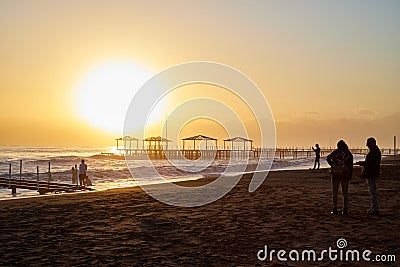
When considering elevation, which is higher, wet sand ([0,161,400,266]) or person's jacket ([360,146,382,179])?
person's jacket ([360,146,382,179])

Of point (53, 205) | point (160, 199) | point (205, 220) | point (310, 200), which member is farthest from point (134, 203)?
point (310, 200)

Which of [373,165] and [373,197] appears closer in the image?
[373,197]

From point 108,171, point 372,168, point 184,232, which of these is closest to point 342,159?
point 372,168

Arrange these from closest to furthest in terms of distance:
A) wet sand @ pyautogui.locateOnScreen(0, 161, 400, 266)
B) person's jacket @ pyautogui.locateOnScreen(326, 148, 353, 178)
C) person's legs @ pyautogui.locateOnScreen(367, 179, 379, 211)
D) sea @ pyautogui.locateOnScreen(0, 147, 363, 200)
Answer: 1. wet sand @ pyautogui.locateOnScreen(0, 161, 400, 266)
2. person's legs @ pyautogui.locateOnScreen(367, 179, 379, 211)
3. person's jacket @ pyautogui.locateOnScreen(326, 148, 353, 178)
4. sea @ pyautogui.locateOnScreen(0, 147, 363, 200)

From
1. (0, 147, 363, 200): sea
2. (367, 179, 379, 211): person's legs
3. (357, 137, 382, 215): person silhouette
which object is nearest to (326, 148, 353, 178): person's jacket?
(357, 137, 382, 215): person silhouette

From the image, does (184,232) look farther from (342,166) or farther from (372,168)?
(372,168)

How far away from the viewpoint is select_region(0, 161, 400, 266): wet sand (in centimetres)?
650

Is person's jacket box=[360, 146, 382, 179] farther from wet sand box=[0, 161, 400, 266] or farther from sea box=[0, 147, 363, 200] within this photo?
sea box=[0, 147, 363, 200]

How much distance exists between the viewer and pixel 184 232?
8469 mm

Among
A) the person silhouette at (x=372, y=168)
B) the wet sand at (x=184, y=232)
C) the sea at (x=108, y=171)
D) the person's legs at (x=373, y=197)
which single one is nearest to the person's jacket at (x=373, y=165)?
the person silhouette at (x=372, y=168)

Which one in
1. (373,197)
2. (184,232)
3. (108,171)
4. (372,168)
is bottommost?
(184,232)

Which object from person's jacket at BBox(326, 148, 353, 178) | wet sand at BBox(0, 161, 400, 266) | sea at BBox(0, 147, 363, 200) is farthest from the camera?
sea at BBox(0, 147, 363, 200)

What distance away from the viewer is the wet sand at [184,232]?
6.50m

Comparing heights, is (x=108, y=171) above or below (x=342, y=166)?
below
